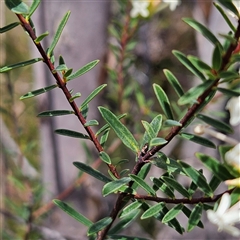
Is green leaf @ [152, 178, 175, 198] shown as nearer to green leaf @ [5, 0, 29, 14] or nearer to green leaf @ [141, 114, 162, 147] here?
green leaf @ [141, 114, 162, 147]

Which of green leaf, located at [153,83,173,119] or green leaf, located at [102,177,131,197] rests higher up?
green leaf, located at [153,83,173,119]

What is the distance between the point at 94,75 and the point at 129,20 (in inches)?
6.3

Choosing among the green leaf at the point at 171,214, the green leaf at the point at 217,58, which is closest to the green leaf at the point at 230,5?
the green leaf at the point at 217,58

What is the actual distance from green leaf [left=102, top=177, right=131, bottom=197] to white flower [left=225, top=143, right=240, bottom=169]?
0.06 meters

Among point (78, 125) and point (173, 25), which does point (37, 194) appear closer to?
point (78, 125)

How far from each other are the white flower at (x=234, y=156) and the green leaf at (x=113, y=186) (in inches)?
2.5

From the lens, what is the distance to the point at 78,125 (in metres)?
0.63

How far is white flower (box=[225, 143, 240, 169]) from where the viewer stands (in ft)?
0.60

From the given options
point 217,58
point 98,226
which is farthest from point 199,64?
point 98,226

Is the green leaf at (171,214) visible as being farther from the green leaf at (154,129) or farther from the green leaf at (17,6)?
the green leaf at (17,6)

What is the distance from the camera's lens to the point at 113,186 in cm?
21

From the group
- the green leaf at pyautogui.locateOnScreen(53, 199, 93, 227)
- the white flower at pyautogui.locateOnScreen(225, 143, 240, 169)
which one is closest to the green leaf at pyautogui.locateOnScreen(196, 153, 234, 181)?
the white flower at pyautogui.locateOnScreen(225, 143, 240, 169)

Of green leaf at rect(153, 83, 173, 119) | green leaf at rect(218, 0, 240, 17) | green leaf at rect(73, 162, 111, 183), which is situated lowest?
green leaf at rect(73, 162, 111, 183)

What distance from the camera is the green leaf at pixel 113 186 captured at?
0.69 feet
